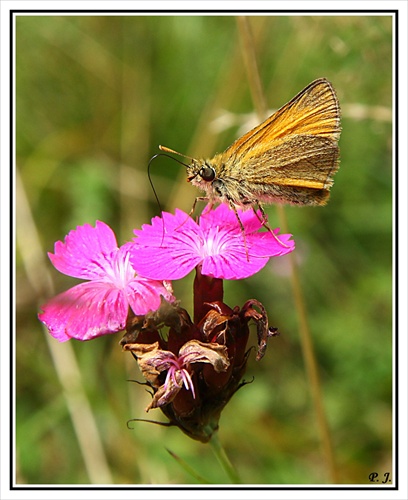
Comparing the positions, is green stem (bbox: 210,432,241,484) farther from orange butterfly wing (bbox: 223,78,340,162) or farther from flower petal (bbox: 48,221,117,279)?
orange butterfly wing (bbox: 223,78,340,162)

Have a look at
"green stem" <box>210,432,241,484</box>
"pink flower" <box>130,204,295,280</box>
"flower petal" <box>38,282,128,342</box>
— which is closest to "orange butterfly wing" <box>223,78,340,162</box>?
"pink flower" <box>130,204,295,280</box>

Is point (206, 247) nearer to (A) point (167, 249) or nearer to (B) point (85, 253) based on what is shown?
(A) point (167, 249)

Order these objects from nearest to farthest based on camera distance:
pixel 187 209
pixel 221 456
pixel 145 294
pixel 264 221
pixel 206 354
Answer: pixel 206 354
pixel 145 294
pixel 221 456
pixel 264 221
pixel 187 209

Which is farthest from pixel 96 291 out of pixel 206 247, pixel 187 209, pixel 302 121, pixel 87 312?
pixel 187 209

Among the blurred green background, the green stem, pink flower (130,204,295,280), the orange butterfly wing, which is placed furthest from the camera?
the blurred green background

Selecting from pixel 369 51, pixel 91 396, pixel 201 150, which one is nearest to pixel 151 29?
pixel 201 150

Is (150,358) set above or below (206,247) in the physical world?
below
